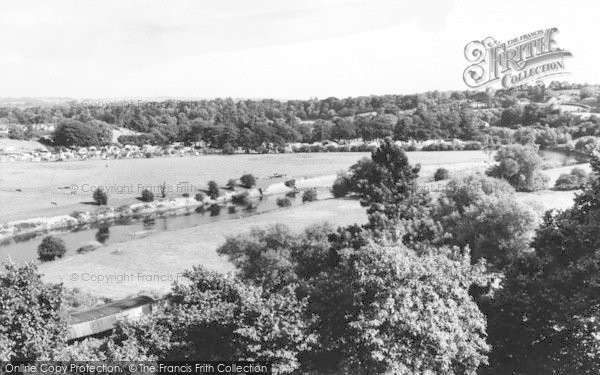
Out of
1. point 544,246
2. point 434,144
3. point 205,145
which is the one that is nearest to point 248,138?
point 205,145

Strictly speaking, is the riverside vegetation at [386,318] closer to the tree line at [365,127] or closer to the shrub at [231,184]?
the shrub at [231,184]

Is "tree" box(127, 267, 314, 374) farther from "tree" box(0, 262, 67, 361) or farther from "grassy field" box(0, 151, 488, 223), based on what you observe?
"grassy field" box(0, 151, 488, 223)

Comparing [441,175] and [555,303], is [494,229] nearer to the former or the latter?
[555,303]

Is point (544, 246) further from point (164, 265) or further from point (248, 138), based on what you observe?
point (248, 138)

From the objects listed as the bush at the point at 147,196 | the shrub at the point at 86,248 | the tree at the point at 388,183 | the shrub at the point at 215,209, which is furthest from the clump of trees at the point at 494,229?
the bush at the point at 147,196

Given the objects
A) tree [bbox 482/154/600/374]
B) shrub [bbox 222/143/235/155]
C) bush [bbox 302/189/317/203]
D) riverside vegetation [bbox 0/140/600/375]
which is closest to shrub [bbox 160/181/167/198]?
bush [bbox 302/189/317/203]

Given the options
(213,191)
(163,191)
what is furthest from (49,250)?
(213,191)
